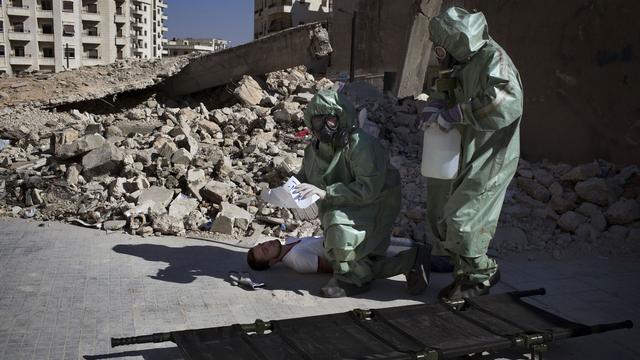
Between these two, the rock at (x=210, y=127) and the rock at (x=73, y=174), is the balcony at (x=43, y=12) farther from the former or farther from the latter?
the rock at (x=73, y=174)

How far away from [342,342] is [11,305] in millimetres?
2202

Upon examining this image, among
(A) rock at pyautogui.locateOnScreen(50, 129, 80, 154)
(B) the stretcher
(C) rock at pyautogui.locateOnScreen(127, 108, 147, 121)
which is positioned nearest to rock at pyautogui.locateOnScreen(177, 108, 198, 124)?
(C) rock at pyautogui.locateOnScreen(127, 108, 147, 121)

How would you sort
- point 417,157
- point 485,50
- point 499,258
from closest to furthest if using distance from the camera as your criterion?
point 485,50
point 499,258
point 417,157

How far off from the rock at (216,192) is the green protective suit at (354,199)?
7.35ft

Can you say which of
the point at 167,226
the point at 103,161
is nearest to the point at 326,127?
the point at 167,226

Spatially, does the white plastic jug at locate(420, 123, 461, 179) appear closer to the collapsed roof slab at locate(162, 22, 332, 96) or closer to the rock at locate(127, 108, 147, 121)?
the rock at locate(127, 108, 147, 121)

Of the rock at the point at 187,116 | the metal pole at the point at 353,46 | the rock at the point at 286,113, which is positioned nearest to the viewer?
the rock at the point at 286,113

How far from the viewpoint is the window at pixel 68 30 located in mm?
46625

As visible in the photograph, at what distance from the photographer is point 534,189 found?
6.07 metres

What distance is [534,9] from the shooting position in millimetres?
7172

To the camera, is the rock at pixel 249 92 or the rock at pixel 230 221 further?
the rock at pixel 249 92

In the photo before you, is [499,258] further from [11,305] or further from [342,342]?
[11,305]

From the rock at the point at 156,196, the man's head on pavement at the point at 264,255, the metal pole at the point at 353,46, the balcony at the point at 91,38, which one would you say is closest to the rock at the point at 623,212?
the man's head on pavement at the point at 264,255

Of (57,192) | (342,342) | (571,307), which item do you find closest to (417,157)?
(571,307)
